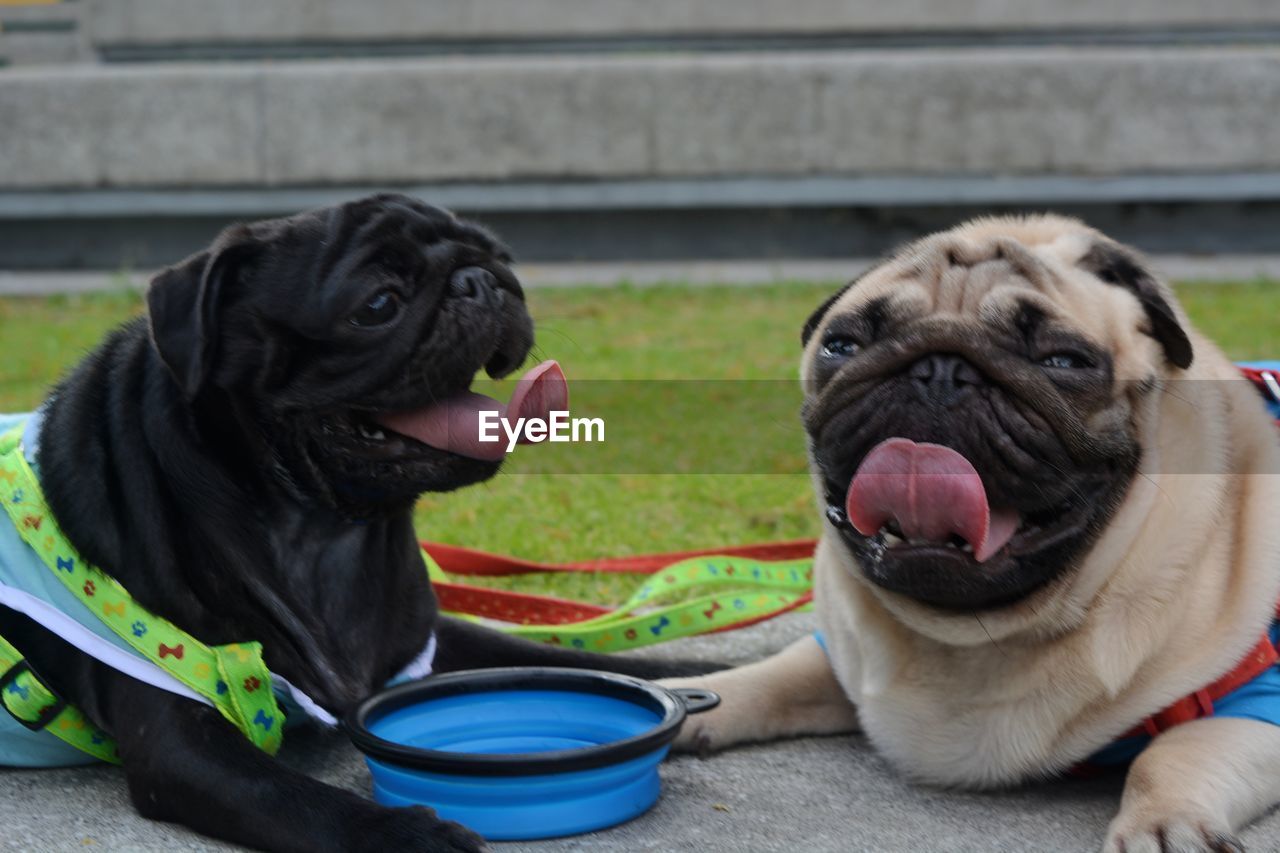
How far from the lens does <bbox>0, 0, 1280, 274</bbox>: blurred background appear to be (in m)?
9.82

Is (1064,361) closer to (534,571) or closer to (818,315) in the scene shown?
(818,315)

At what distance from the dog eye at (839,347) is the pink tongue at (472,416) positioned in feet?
1.52

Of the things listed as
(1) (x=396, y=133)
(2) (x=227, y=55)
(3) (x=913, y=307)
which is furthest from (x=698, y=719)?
(2) (x=227, y=55)

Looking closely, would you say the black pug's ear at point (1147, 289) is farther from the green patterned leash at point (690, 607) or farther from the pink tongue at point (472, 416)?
the green patterned leash at point (690, 607)

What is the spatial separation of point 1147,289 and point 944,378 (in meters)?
0.45

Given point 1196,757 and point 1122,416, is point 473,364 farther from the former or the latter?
point 1196,757

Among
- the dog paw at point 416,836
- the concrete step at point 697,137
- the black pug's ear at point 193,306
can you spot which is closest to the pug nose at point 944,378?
the dog paw at point 416,836

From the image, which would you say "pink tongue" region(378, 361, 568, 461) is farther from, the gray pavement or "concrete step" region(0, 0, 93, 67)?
"concrete step" region(0, 0, 93, 67)

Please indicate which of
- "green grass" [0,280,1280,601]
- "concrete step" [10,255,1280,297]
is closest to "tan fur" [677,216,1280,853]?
"green grass" [0,280,1280,601]

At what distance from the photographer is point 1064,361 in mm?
2320

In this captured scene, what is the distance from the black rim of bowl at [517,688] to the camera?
219 cm

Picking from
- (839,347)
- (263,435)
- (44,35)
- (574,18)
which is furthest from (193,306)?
(44,35)

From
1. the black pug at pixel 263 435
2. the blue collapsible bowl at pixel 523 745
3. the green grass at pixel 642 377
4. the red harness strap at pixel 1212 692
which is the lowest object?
the green grass at pixel 642 377

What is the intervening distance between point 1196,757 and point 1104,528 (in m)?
0.38
